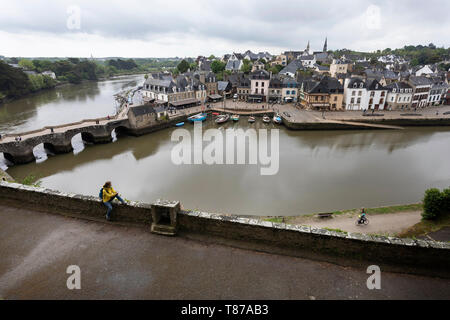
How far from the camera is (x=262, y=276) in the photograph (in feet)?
17.3

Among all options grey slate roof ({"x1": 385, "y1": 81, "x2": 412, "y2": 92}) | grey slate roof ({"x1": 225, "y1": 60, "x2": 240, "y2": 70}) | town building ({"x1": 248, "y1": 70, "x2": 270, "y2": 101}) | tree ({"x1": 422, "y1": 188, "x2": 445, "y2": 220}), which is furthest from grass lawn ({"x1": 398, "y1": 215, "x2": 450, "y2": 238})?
grey slate roof ({"x1": 225, "y1": 60, "x2": 240, "y2": 70})

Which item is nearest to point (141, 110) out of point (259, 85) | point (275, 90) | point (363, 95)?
point (259, 85)

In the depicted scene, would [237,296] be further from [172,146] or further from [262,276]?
[172,146]

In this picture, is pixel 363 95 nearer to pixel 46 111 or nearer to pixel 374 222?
pixel 374 222

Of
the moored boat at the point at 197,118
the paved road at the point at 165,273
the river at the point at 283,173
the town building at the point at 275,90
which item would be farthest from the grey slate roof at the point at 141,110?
the paved road at the point at 165,273

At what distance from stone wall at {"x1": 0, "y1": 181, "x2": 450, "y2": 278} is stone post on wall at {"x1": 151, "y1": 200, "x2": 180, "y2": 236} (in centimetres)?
23

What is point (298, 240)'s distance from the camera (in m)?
5.86

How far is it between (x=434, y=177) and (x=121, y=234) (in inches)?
880

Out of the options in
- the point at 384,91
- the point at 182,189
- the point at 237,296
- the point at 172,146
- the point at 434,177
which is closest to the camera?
the point at 237,296

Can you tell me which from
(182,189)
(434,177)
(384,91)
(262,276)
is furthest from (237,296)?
(384,91)

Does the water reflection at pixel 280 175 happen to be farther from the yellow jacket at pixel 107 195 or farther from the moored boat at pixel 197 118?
the moored boat at pixel 197 118

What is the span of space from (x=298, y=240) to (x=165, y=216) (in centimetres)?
366

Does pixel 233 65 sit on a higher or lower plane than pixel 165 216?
higher

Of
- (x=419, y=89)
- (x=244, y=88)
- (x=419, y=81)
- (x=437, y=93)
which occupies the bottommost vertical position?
(x=437, y=93)
